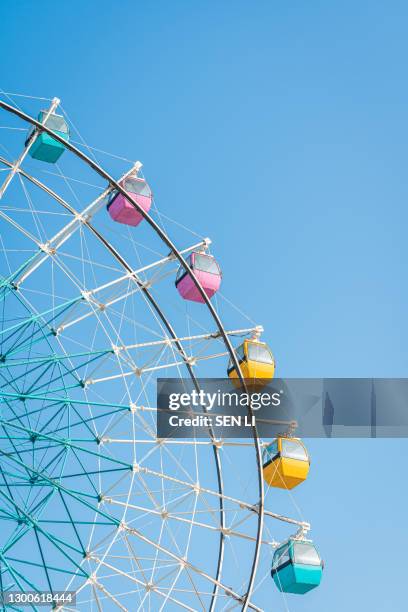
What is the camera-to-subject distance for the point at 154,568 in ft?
84.6

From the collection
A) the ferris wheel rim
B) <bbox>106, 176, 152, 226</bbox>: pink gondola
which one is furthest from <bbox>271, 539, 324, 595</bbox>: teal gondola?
<bbox>106, 176, 152, 226</bbox>: pink gondola

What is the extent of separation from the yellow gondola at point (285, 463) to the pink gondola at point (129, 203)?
17.8ft

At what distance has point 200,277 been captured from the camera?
88.1 ft

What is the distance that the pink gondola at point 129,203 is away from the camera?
86.0ft

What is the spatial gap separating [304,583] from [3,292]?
8.27 metres

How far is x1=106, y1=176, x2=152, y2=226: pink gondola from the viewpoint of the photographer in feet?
86.0

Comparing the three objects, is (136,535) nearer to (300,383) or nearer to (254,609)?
(254,609)

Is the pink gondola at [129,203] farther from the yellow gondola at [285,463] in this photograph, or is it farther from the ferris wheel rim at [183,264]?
the yellow gondola at [285,463]

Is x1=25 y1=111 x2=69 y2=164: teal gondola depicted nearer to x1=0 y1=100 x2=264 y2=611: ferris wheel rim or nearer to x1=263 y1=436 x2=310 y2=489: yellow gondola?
x1=0 y1=100 x2=264 y2=611: ferris wheel rim

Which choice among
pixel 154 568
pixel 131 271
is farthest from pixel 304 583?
pixel 131 271

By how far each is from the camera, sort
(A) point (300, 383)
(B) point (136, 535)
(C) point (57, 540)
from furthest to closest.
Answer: (A) point (300, 383)
(B) point (136, 535)
(C) point (57, 540)

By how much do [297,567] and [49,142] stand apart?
31.4 feet

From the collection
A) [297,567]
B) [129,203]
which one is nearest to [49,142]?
[129,203]

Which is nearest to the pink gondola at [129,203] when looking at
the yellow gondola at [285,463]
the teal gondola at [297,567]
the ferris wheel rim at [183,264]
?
the ferris wheel rim at [183,264]
